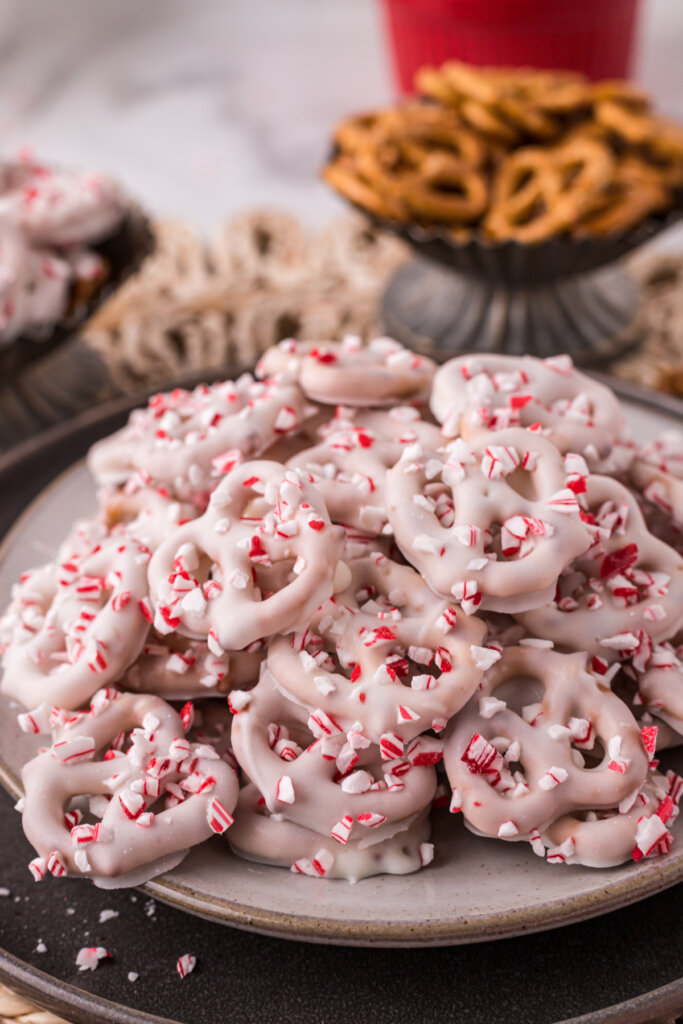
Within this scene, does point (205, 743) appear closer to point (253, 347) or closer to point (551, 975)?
point (551, 975)

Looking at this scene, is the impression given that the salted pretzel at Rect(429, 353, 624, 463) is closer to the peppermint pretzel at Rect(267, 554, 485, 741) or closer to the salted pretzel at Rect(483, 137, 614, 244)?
the peppermint pretzel at Rect(267, 554, 485, 741)

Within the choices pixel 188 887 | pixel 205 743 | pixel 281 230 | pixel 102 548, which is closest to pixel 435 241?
pixel 281 230

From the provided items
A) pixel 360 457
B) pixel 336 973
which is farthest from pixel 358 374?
pixel 336 973

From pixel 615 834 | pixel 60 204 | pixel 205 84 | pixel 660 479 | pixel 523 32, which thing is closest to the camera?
pixel 615 834

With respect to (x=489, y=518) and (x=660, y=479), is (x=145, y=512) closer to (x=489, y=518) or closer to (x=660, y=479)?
(x=489, y=518)

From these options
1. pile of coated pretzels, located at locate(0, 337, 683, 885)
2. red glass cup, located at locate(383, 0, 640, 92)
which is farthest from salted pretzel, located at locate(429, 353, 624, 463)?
red glass cup, located at locate(383, 0, 640, 92)
